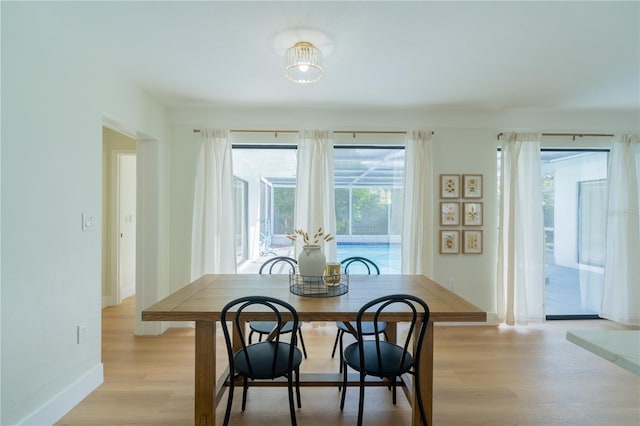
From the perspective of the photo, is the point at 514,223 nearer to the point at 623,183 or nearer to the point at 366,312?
the point at 623,183

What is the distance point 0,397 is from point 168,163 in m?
2.45

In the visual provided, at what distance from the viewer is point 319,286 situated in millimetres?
2117

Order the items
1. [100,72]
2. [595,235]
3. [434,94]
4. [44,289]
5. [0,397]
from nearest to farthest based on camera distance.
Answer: [0,397] → [44,289] → [100,72] → [434,94] → [595,235]

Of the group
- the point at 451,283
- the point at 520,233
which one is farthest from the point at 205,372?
the point at 520,233

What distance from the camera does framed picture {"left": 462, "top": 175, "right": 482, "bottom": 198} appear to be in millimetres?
3602

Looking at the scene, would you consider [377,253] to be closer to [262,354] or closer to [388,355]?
[388,355]

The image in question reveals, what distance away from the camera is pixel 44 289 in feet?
6.00

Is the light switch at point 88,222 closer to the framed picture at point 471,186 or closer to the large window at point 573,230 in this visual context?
the framed picture at point 471,186

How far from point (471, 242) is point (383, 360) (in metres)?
2.33

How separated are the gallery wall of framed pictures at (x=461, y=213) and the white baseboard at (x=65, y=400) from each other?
3450 millimetres

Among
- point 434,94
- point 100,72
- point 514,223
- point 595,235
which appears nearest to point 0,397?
point 100,72

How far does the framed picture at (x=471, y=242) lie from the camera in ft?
11.9

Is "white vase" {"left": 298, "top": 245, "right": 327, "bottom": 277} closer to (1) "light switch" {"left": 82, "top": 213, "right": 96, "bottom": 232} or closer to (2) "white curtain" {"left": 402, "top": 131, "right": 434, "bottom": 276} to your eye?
(1) "light switch" {"left": 82, "top": 213, "right": 96, "bottom": 232}

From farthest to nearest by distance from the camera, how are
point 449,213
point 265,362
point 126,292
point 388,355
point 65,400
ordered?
1. point 126,292
2. point 449,213
3. point 65,400
4. point 388,355
5. point 265,362
